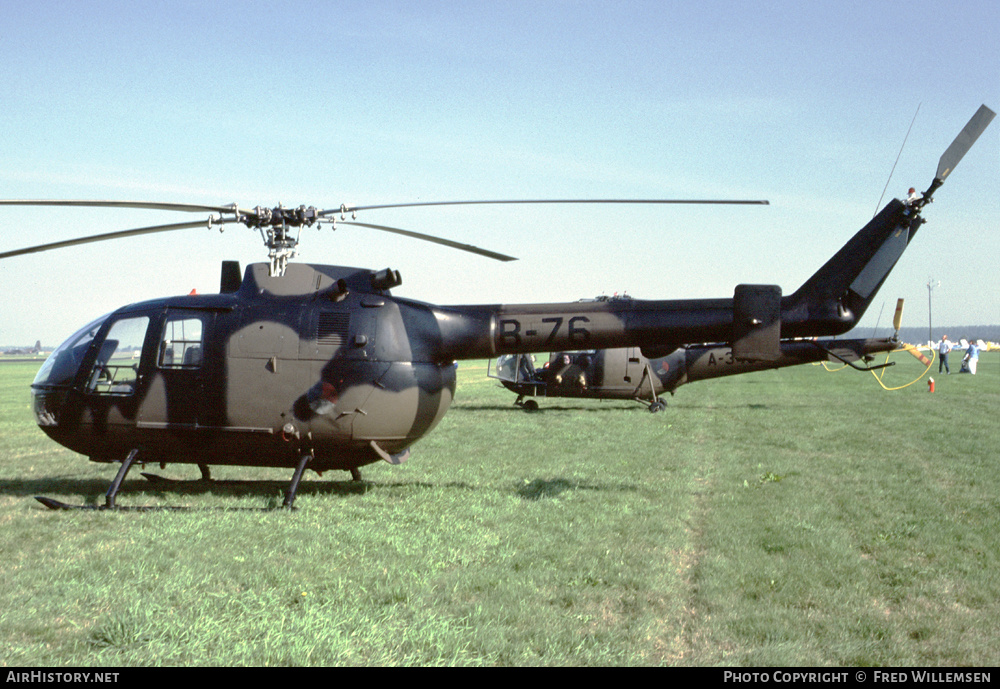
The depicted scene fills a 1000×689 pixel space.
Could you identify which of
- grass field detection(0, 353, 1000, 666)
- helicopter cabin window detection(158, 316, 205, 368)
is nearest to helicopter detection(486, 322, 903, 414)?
grass field detection(0, 353, 1000, 666)

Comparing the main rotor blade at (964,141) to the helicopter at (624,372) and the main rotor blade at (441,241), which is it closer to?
the main rotor blade at (441,241)

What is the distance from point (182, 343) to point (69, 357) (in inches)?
65.4

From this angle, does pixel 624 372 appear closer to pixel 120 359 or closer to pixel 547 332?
pixel 547 332

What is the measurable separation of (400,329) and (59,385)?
442cm

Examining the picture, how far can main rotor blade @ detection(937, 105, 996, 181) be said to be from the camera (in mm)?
8008

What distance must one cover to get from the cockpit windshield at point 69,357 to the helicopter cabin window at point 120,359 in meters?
0.29

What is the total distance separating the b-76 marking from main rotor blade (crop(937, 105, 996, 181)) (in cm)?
430

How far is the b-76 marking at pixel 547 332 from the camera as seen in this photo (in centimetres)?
912

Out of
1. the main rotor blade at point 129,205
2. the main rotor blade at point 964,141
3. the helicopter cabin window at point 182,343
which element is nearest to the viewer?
the main rotor blade at point 129,205

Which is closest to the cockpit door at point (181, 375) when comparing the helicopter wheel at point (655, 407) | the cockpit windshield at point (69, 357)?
the cockpit windshield at point (69, 357)

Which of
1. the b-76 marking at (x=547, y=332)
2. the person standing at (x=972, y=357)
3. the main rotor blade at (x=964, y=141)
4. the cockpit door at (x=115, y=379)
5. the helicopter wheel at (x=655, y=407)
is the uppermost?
the main rotor blade at (x=964, y=141)

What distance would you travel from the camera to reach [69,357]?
376 inches

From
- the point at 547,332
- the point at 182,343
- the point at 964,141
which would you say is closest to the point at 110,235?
the point at 182,343
